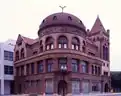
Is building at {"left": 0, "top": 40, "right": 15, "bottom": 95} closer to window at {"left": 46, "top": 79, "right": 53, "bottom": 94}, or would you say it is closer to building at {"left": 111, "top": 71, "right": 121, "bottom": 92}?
window at {"left": 46, "top": 79, "right": 53, "bottom": 94}

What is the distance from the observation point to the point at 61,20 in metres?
44.0

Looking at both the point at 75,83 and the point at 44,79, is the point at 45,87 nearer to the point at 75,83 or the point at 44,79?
the point at 44,79

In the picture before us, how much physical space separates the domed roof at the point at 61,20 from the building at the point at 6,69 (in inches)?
546

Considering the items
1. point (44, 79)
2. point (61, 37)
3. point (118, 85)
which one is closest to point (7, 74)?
point (44, 79)

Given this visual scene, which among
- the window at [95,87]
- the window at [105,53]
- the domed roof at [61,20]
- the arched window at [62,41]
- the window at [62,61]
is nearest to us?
the window at [62,61]

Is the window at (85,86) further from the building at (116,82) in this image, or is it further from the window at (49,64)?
the building at (116,82)

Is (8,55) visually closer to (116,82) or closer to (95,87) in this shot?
(95,87)

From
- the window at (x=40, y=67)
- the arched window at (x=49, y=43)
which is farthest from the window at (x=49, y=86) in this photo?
the arched window at (x=49, y=43)

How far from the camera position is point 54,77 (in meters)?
42.1

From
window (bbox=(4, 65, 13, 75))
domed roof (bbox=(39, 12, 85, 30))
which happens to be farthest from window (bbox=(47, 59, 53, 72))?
window (bbox=(4, 65, 13, 75))

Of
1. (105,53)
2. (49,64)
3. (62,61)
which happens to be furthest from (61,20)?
(105,53)

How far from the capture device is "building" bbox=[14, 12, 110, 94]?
42375 mm

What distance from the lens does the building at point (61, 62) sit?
4238 centimetres

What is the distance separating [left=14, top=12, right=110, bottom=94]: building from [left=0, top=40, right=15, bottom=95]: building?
4.19 metres
